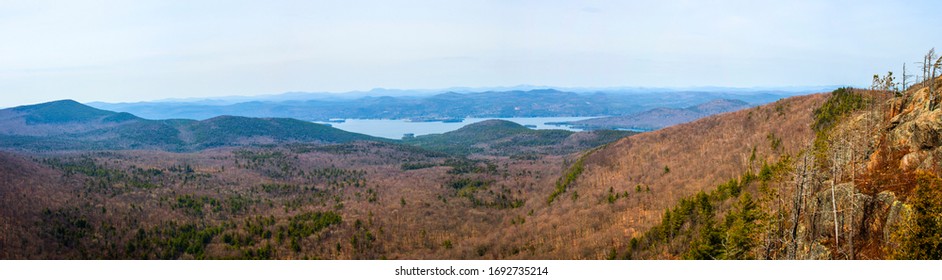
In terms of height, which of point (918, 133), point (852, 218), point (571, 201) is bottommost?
point (571, 201)

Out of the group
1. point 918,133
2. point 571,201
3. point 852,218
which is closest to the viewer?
point 852,218

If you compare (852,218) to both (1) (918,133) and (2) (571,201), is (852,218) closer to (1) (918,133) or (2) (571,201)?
(1) (918,133)

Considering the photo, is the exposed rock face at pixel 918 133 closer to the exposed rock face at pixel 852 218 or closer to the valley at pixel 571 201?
the valley at pixel 571 201

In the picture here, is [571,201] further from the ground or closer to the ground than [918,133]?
closer to the ground

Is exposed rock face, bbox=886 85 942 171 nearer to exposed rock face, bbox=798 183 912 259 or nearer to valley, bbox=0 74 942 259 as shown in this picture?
valley, bbox=0 74 942 259

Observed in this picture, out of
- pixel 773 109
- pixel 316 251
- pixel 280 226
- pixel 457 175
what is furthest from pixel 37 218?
pixel 773 109

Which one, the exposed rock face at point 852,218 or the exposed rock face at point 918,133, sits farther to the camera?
the exposed rock face at point 918,133

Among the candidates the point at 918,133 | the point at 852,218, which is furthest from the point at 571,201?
the point at 852,218

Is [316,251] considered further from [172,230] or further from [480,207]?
[480,207]

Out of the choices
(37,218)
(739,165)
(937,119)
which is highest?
(937,119)

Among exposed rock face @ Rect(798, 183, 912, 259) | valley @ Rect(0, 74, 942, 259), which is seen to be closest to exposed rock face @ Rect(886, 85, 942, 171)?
valley @ Rect(0, 74, 942, 259)

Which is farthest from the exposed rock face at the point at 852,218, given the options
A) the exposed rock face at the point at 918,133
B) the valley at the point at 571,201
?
the exposed rock face at the point at 918,133
